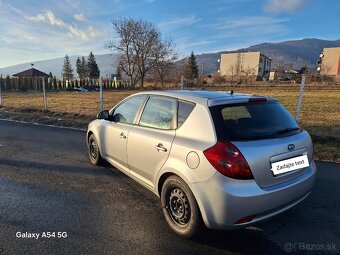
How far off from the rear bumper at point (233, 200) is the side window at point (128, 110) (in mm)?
1709

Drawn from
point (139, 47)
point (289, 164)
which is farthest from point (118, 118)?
point (139, 47)

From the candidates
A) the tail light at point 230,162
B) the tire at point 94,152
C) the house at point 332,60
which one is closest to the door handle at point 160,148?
the tail light at point 230,162

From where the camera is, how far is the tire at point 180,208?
289 centimetres

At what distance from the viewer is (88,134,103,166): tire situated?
5281 mm

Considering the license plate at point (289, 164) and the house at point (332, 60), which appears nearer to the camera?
the license plate at point (289, 164)

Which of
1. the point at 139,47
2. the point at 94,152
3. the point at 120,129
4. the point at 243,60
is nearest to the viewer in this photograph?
the point at 120,129

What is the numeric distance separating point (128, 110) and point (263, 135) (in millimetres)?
2183

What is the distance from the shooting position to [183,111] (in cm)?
324

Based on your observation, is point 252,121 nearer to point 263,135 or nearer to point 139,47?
point 263,135

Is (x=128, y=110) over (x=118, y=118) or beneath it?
over

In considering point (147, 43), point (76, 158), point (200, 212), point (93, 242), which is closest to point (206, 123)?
point (200, 212)

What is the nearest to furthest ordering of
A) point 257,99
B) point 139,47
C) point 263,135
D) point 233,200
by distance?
1. point 233,200
2. point 263,135
3. point 257,99
4. point 139,47

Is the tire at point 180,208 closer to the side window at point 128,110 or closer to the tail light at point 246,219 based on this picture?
the tail light at point 246,219

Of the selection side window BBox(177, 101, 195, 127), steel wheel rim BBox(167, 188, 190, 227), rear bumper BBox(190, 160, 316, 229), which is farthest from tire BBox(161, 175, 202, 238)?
side window BBox(177, 101, 195, 127)
